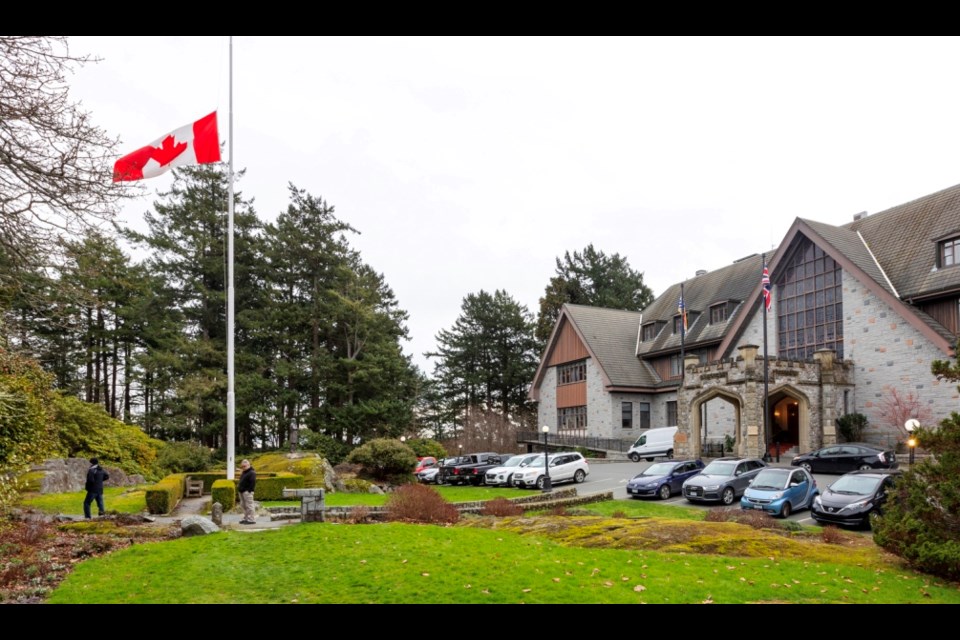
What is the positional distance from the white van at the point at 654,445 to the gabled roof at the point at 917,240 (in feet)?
47.4

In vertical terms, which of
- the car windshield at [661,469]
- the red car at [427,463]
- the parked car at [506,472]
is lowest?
the red car at [427,463]

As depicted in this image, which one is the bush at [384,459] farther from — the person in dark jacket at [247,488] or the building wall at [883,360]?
the building wall at [883,360]

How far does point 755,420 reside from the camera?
33.1 meters

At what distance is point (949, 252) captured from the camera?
104 feet

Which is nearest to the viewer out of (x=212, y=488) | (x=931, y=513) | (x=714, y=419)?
(x=931, y=513)

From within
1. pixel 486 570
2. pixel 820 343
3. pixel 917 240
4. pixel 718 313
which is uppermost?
pixel 917 240

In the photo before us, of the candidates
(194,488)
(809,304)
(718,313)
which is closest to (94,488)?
(194,488)

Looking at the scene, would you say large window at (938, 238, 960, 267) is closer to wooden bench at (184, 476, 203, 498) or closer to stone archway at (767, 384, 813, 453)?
stone archway at (767, 384, 813, 453)

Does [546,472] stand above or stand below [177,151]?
below

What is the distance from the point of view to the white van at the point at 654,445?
39781 millimetres

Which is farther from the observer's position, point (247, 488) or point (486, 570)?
point (247, 488)

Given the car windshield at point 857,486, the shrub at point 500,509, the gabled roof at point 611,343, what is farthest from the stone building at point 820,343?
the shrub at point 500,509

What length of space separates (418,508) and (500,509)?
3866 mm

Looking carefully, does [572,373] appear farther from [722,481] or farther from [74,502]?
[74,502]
